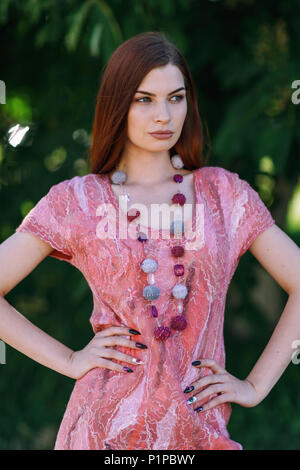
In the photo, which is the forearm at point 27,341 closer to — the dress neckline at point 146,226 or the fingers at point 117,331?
the fingers at point 117,331

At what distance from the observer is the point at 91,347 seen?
190 cm

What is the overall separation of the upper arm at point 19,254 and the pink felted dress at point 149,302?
0.11ft

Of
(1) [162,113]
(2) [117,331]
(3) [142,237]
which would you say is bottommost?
(2) [117,331]

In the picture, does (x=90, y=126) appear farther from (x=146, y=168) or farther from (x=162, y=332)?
(x=162, y=332)

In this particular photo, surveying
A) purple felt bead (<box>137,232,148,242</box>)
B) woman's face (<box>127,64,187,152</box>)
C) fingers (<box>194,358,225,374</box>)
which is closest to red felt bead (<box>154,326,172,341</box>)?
fingers (<box>194,358,225,374</box>)

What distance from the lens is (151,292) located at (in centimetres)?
180

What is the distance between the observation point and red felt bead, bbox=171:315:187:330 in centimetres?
180

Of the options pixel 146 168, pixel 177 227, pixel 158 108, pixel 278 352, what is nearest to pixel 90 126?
pixel 146 168

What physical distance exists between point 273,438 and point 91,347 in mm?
2293

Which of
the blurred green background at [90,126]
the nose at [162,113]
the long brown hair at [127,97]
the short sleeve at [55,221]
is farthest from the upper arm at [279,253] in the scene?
the blurred green background at [90,126]

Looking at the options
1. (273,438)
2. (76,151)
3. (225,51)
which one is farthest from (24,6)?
(273,438)

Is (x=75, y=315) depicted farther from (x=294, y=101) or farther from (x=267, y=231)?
(x=267, y=231)

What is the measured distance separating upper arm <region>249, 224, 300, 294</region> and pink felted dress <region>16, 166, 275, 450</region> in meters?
0.03

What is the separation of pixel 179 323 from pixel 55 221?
0.44 metres
